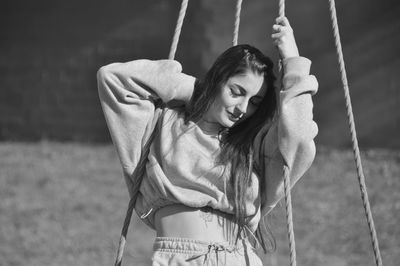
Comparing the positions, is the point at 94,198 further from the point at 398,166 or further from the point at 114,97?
the point at 114,97

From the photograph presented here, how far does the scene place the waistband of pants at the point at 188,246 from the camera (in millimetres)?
1812

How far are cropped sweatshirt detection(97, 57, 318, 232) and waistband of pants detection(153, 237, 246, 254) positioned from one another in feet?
0.23

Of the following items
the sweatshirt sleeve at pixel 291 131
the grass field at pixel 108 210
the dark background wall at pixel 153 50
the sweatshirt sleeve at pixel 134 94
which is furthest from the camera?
the dark background wall at pixel 153 50

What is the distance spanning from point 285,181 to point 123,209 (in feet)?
9.14

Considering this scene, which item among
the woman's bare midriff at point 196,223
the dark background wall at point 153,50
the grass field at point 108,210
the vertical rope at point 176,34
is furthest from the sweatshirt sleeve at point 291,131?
the dark background wall at point 153,50

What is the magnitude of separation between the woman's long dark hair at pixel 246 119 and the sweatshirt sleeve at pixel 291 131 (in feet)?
0.09

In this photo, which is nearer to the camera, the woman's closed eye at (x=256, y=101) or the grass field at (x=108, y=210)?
the woman's closed eye at (x=256, y=101)

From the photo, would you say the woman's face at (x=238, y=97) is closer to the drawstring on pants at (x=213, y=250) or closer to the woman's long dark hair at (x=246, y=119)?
the woman's long dark hair at (x=246, y=119)

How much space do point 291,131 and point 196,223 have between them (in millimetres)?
275

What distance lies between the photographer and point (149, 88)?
188 centimetres

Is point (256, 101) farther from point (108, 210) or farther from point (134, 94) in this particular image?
point (108, 210)

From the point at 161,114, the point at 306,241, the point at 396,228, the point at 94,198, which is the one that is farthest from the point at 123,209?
the point at 161,114

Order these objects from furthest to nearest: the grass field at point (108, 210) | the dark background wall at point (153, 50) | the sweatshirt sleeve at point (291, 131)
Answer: the dark background wall at point (153, 50)
the grass field at point (108, 210)
the sweatshirt sleeve at point (291, 131)

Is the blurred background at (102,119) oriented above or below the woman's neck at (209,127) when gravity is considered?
above
